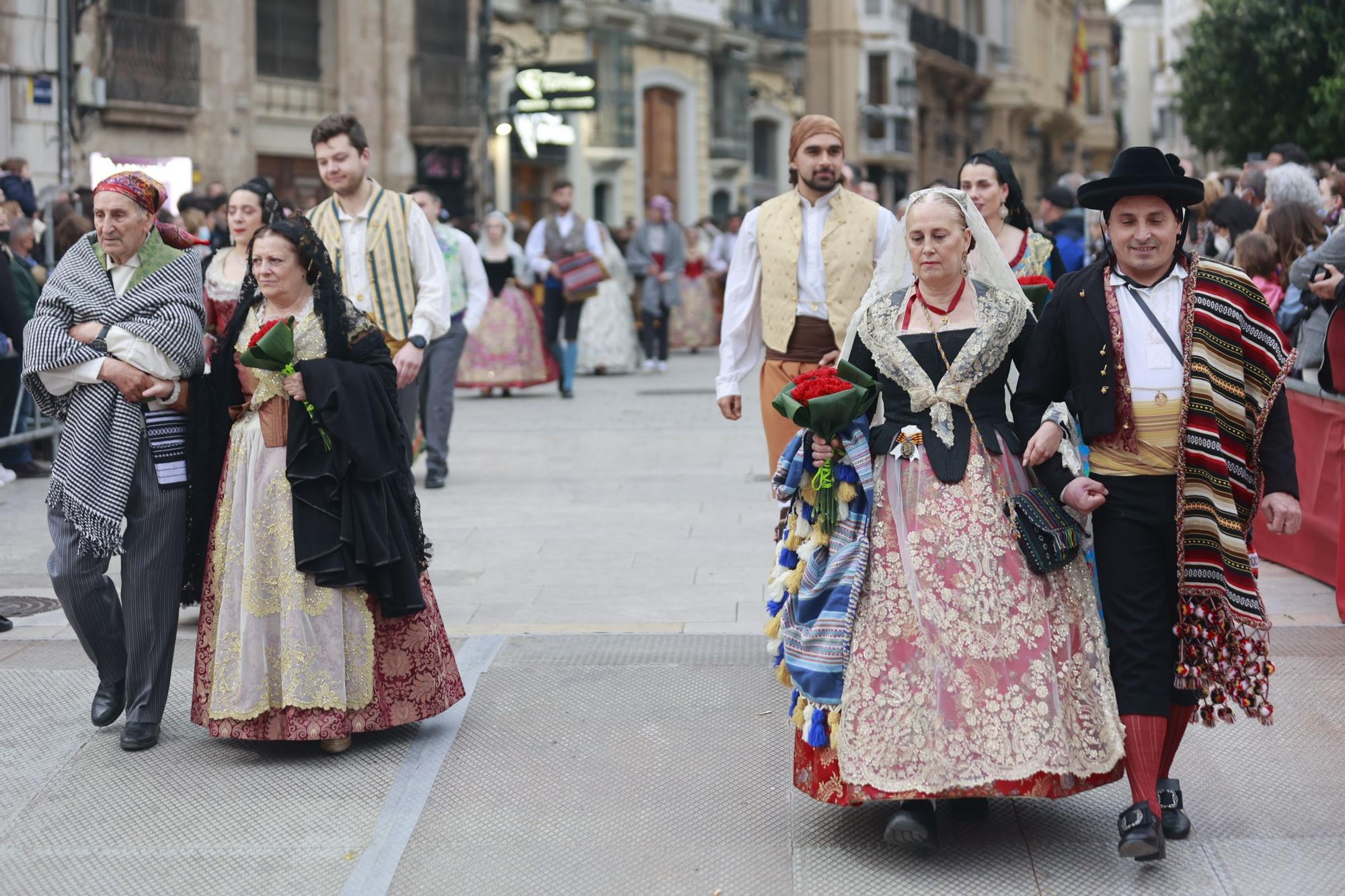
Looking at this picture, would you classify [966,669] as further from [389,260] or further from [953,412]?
[389,260]

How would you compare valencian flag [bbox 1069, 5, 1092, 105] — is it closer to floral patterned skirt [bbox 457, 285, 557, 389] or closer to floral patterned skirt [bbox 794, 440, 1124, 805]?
floral patterned skirt [bbox 457, 285, 557, 389]

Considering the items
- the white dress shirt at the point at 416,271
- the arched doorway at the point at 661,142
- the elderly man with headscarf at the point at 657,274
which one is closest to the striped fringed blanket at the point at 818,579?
the white dress shirt at the point at 416,271

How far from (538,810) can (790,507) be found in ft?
3.66

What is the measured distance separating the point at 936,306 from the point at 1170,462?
0.75 metres

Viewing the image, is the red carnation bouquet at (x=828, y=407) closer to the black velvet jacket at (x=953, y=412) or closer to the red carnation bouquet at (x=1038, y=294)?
the black velvet jacket at (x=953, y=412)

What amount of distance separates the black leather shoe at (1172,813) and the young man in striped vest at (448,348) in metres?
6.89

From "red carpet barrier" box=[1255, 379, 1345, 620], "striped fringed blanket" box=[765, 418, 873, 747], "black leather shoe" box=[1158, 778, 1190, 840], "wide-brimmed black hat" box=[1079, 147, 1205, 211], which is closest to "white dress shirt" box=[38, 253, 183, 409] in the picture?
"striped fringed blanket" box=[765, 418, 873, 747]

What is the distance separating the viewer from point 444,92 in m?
26.8

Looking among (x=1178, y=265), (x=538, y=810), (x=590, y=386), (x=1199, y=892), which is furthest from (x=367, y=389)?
(x=590, y=386)

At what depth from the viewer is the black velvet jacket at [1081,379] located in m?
4.50

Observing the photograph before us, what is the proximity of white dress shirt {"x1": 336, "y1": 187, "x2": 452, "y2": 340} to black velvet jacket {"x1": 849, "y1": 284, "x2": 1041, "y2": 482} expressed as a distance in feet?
11.7

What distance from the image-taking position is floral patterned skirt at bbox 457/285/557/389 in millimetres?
16688

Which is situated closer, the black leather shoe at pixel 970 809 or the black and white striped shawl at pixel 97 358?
the black leather shoe at pixel 970 809

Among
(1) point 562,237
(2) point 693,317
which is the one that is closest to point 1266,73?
(2) point 693,317
